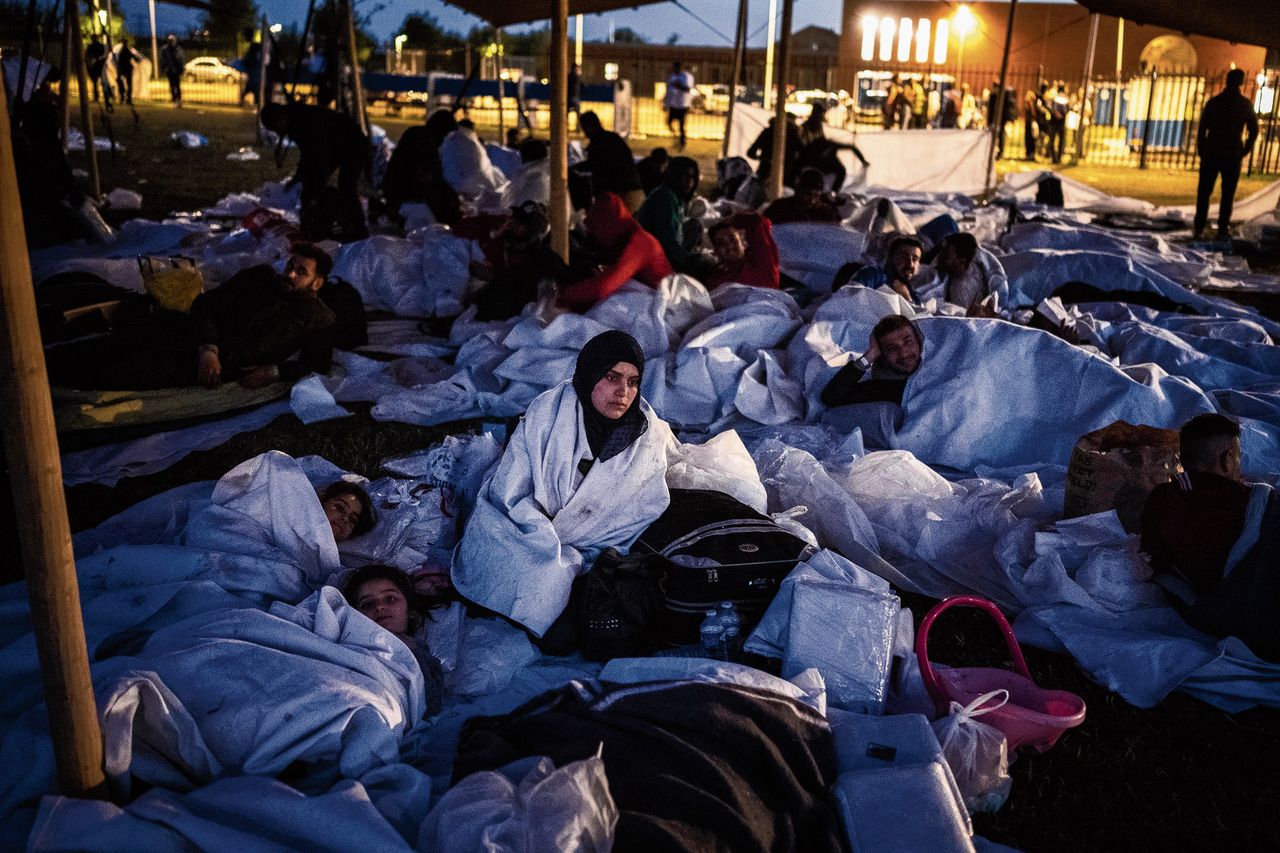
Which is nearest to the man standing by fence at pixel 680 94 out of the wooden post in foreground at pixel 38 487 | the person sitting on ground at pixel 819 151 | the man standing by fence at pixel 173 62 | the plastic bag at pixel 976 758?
the person sitting on ground at pixel 819 151

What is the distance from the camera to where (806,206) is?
27.8 ft

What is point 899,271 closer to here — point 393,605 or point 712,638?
point 712,638

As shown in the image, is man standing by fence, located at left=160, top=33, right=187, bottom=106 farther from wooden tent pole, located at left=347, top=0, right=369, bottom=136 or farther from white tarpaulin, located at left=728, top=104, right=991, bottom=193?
white tarpaulin, located at left=728, top=104, right=991, bottom=193

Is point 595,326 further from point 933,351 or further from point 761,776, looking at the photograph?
point 761,776

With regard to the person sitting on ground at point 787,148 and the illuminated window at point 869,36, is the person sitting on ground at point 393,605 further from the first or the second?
the illuminated window at point 869,36

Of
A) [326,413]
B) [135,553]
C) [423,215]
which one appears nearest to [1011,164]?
[423,215]

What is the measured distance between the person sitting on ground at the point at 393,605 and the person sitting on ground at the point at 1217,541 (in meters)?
2.12

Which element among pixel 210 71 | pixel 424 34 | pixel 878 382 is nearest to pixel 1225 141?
pixel 878 382

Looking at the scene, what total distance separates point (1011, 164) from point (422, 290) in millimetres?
15216

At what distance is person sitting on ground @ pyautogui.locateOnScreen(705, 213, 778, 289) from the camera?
676cm

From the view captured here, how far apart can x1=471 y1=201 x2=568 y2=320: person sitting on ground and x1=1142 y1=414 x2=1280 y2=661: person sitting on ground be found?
145 inches

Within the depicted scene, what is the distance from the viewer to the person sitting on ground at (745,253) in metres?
6.76

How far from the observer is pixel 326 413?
5.19 metres

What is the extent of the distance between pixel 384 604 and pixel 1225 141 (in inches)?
417
